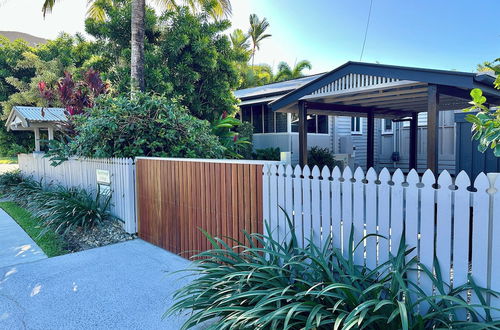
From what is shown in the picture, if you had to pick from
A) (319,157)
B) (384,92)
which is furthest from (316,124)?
(384,92)

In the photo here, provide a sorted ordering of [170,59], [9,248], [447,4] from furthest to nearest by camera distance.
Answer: [447,4] → [170,59] → [9,248]

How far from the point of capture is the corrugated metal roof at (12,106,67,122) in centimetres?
1140

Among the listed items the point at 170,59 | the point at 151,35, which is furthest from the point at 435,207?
the point at 151,35

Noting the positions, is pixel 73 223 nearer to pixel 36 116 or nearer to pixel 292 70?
pixel 36 116

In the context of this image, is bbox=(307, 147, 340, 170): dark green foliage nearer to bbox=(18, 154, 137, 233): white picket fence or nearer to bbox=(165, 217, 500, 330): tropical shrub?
bbox=(18, 154, 137, 233): white picket fence

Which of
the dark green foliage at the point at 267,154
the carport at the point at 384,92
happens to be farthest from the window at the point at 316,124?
the carport at the point at 384,92

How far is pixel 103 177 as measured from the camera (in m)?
7.11

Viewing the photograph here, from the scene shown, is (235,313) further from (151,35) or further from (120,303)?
(151,35)

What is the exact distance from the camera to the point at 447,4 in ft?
45.4

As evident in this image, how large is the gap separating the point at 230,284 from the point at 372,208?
147 centimetres

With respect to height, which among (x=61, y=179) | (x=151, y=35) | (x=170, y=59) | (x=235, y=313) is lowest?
(x=235, y=313)

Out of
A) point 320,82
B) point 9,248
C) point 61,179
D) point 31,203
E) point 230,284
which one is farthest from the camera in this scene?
point 61,179

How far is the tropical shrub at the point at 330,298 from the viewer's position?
2.32m

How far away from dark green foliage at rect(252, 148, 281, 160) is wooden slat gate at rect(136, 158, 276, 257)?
7.49m
